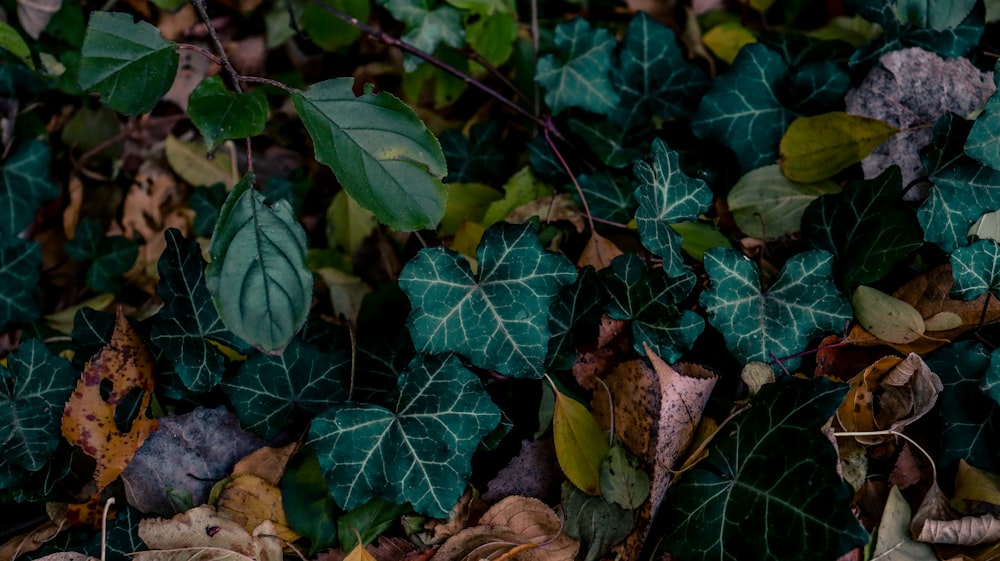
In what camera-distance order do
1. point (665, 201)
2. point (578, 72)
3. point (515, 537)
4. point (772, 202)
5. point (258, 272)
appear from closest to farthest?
point (258, 272) → point (515, 537) → point (665, 201) → point (772, 202) → point (578, 72)

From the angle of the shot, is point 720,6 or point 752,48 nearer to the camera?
point 752,48

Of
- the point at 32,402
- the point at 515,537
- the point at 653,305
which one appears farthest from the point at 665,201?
the point at 32,402

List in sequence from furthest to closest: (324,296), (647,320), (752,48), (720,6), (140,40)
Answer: (720,6)
(324,296)
(752,48)
(647,320)
(140,40)

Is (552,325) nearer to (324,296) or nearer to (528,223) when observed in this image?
(528,223)

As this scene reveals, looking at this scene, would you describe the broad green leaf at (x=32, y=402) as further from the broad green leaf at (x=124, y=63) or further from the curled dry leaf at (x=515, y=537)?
the curled dry leaf at (x=515, y=537)

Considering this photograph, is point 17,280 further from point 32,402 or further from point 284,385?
point 284,385

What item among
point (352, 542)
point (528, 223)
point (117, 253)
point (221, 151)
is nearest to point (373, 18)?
point (221, 151)
